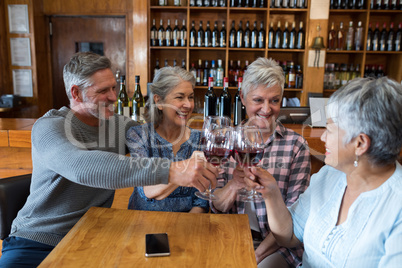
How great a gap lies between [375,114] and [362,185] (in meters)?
0.23

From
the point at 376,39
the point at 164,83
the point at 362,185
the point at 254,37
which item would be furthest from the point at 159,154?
the point at 376,39

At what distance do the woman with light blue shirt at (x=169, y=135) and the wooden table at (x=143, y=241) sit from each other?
0.32m

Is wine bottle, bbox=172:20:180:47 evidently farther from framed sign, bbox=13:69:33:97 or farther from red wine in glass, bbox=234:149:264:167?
red wine in glass, bbox=234:149:264:167

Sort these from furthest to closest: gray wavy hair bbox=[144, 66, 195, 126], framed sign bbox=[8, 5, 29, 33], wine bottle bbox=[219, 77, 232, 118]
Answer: framed sign bbox=[8, 5, 29, 33], wine bottle bbox=[219, 77, 232, 118], gray wavy hair bbox=[144, 66, 195, 126]

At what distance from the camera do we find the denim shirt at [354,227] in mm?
923

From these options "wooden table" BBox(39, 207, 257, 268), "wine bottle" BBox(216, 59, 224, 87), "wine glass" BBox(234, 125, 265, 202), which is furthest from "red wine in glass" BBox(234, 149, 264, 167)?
"wine bottle" BBox(216, 59, 224, 87)

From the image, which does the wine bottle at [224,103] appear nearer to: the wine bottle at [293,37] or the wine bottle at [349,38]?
the wine bottle at [293,37]

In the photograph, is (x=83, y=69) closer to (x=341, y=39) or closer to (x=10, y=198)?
(x=10, y=198)

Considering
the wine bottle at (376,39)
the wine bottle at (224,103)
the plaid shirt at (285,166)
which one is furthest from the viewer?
the wine bottle at (376,39)

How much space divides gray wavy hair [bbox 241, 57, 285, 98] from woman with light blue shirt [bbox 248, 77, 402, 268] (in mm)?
565

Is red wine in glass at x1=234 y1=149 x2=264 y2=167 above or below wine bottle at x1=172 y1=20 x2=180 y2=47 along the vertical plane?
below

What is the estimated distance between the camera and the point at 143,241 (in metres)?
1.03

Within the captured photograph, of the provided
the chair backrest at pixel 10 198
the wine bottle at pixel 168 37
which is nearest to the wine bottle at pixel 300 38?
the wine bottle at pixel 168 37

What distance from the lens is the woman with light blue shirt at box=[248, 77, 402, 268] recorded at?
0.92m
